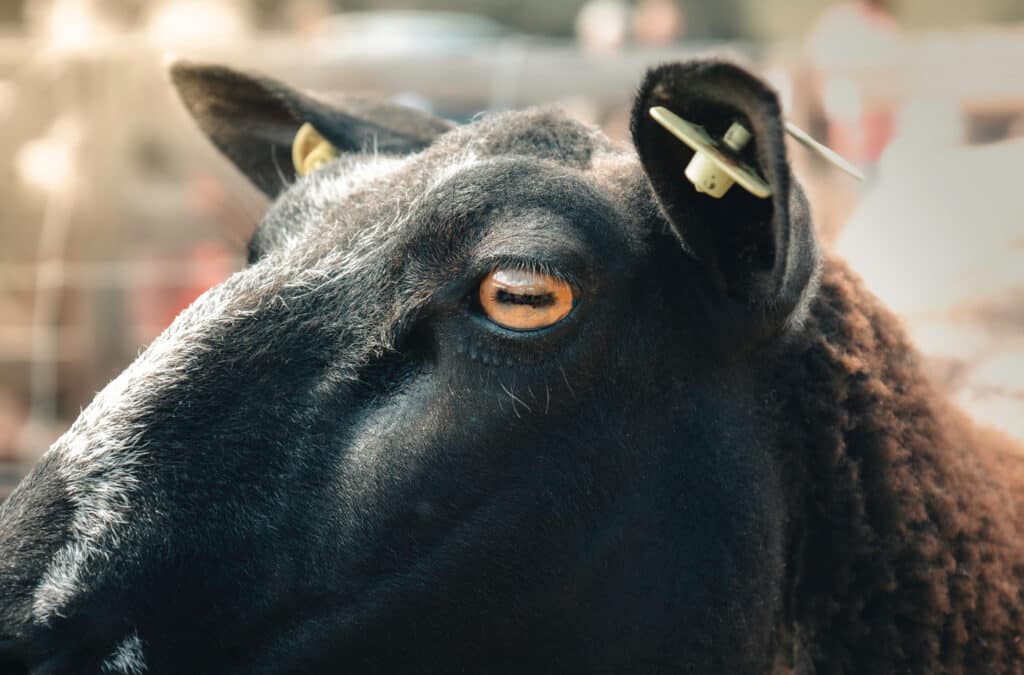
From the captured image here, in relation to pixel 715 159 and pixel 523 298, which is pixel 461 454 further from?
pixel 715 159

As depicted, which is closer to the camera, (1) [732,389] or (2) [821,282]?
(1) [732,389]

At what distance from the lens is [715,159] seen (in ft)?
8.17

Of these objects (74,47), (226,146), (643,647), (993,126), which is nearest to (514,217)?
(643,647)

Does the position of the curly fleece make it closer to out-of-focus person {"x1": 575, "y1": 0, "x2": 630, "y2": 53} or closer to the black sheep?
the black sheep

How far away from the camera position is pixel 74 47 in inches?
340

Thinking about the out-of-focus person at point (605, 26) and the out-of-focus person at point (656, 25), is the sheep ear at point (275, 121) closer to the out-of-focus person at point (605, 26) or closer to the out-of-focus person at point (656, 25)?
the out-of-focus person at point (605, 26)

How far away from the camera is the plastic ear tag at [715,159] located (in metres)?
2.49

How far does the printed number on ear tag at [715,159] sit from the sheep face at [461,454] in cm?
5

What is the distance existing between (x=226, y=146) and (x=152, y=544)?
74.2 inches

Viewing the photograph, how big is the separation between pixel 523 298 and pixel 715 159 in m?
0.48

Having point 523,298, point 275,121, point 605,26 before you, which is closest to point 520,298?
point 523,298

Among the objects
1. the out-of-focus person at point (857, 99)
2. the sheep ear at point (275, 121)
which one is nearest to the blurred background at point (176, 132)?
the out-of-focus person at point (857, 99)

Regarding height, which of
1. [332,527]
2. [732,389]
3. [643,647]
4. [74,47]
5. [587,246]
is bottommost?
[74,47]

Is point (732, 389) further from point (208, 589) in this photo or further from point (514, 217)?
point (208, 589)
